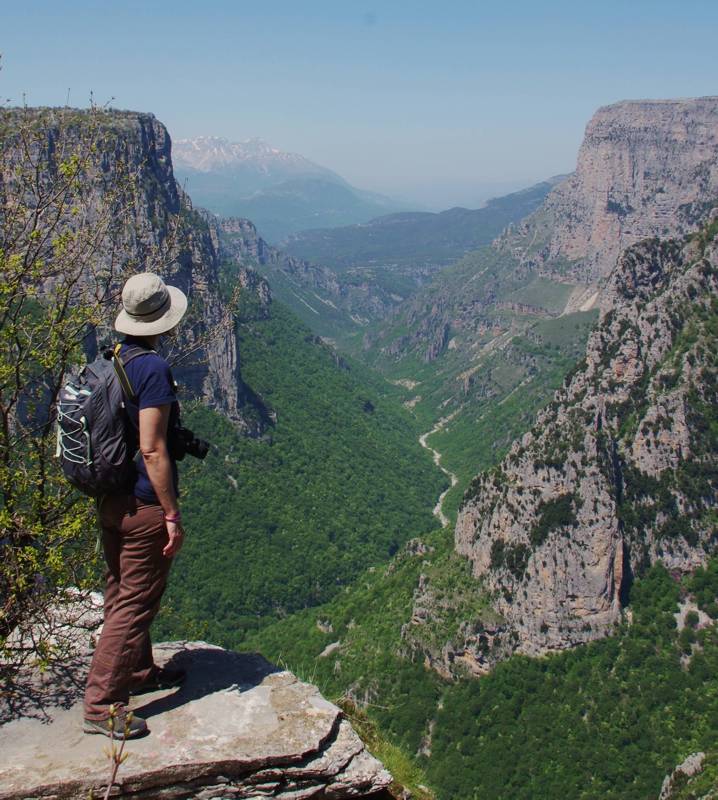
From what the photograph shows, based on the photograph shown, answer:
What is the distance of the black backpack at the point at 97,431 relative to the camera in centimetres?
779

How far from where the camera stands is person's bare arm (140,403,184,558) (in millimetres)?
7652

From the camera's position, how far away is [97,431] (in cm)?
779

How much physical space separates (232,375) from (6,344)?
9965 centimetres

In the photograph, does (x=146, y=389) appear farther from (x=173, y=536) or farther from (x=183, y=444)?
→ (x=173, y=536)

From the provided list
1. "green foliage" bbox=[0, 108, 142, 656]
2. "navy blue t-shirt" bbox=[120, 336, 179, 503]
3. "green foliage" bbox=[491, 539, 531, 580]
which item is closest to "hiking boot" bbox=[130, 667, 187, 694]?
"green foliage" bbox=[0, 108, 142, 656]

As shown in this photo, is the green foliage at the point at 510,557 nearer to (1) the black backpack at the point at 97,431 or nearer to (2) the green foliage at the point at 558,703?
(2) the green foliage at the point at 558,703

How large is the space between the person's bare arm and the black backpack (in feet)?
1.09

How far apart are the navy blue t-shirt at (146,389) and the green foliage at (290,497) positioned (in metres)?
43.3

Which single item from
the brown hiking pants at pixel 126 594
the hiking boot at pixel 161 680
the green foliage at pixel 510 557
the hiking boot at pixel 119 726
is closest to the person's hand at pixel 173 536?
the brown hiking pants at pixel 126 594

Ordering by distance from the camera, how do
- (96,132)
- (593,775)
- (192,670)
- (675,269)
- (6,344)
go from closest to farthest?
(192,670), (6,344), (96,132), (593,775), (675,269)

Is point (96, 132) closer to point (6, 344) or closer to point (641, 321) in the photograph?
point (6, 344)

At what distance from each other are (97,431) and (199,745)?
364cm

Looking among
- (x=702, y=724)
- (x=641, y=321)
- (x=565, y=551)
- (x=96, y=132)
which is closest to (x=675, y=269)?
(x=641, y=321)

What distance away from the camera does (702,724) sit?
171 feet
